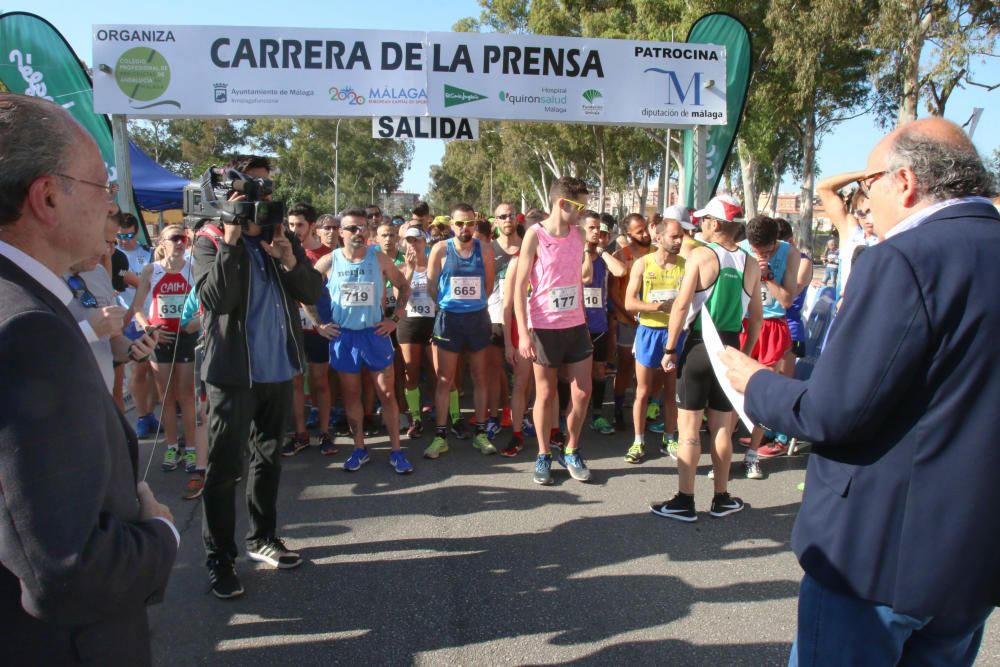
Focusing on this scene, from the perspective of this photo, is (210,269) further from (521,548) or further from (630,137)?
(630,137)

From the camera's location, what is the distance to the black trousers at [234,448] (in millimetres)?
3191

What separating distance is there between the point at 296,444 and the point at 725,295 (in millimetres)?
3715

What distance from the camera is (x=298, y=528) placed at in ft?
13.1

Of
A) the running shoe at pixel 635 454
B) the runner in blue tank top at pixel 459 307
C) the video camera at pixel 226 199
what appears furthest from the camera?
the runner in blue tank top at pixel 459 307

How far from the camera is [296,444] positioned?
Answer: 18.2ft

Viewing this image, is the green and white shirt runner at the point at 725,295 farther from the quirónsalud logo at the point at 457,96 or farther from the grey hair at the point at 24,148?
the quirónsalud logo at the point at 457,96

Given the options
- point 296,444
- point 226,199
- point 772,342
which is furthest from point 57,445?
point 772,342

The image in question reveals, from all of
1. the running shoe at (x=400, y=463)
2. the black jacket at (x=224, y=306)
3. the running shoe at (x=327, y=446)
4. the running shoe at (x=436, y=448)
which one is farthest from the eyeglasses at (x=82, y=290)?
the running shoe at (x=436, y=448)

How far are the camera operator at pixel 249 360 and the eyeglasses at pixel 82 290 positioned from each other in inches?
46.7

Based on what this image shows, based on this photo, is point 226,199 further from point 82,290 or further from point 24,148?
point 24,148

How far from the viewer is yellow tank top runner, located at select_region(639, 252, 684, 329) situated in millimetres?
5332

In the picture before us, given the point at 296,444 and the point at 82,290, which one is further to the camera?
the point at 296,444

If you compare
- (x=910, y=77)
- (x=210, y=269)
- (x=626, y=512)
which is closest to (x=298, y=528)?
(x=210, y=269)

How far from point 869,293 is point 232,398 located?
2855mm
